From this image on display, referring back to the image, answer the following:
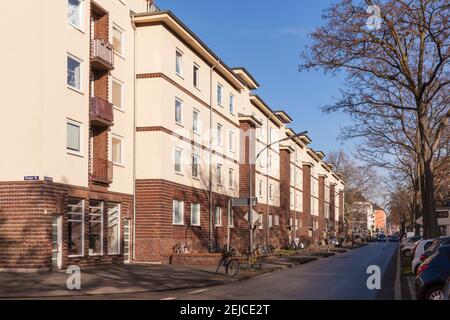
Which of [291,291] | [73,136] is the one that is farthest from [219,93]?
[291,291]

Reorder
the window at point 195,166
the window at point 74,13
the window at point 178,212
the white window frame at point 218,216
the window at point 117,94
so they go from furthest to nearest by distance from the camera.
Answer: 1. the white window frame at point 218,216
2. the window at point 195,166
3. the window at point 178,212
4. the window at point 117,94
5. the window at point 74,13

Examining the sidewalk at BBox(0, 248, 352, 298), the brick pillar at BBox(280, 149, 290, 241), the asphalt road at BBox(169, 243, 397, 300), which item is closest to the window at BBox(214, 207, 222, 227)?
the sidewalk at BBox(0, 248, 352, 298)

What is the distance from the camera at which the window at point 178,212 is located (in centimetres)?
3434

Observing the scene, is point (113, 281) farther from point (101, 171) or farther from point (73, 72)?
point (73, 72)

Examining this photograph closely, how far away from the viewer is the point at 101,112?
28.2 meters

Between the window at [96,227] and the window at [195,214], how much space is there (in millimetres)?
9016

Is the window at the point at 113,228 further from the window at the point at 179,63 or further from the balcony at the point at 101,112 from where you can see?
the window at the point at 179,63

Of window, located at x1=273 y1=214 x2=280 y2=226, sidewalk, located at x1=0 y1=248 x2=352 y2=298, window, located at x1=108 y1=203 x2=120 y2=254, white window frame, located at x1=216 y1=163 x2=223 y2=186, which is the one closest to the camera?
sidewalk, located at x1=0 y1=248 x2=352 y2=298

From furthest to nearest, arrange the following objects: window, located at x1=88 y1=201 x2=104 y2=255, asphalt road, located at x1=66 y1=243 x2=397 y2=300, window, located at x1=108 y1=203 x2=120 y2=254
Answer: window, located at x1=108 y1=203 x2=120 y2=254
window, located at x1=88 y1=201 x2=104 y2=255
asphalt road, located at x1=66 y1=243 x2=397 y2=300

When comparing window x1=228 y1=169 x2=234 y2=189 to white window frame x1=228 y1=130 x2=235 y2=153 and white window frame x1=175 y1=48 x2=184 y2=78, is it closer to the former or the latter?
white window frame x1=228 y1=130 x2=235 y2=153

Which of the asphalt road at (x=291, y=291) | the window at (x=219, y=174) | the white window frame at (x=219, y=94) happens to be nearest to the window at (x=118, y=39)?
the white window frame at (x=219, y=94)

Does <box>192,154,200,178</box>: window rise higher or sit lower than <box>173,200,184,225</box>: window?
higher

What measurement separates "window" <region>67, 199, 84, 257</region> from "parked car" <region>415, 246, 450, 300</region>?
1635 centimetres

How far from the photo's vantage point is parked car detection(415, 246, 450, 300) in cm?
1270
